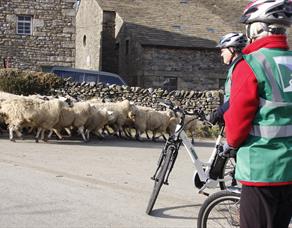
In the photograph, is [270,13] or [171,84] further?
[171,84]

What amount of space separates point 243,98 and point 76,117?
34.7ft

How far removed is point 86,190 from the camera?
765cm

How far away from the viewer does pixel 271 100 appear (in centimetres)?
340

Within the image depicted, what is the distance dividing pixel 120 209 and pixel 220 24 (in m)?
29.7

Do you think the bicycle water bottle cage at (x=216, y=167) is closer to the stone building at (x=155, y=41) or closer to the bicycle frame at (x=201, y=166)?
the bicycle frame at (x=201, y=166)

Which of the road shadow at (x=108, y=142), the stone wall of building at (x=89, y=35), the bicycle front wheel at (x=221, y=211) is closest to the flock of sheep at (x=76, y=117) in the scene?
the road shadow at (x=108, y=142)

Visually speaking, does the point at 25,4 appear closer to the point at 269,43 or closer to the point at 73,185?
the point at 73,185

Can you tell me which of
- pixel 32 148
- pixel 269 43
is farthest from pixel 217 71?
pixel 269 43

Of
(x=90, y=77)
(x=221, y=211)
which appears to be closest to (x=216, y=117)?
(x=221, y=211)

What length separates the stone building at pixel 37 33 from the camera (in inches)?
1003

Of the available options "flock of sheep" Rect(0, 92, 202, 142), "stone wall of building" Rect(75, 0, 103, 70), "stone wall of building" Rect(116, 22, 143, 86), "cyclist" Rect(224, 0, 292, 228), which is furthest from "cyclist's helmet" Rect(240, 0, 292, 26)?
"stone wall of building" Rect(75, 0, 103, 70)

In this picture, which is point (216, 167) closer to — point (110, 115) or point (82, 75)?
point (110, 115)

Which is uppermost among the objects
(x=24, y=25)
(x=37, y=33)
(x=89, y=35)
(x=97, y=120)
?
(x=89, y=35)

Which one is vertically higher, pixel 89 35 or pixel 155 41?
pixel 89 35
